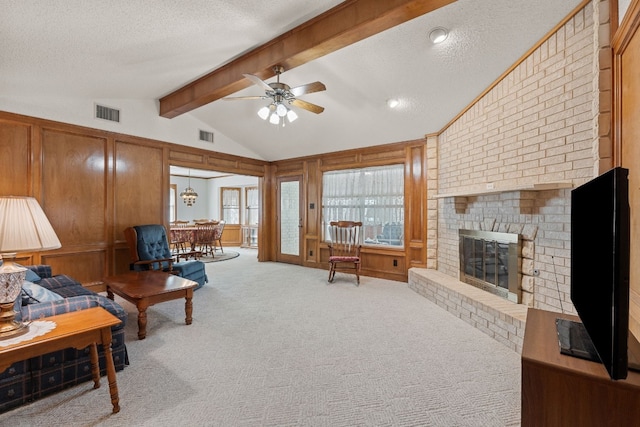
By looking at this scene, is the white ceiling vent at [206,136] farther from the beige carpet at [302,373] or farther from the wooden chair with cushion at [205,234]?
the beige carpet at [302,373]

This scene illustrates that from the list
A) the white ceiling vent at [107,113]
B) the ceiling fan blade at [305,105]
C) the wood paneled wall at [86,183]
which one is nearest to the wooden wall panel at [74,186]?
the wood paneled wall at [86,183]

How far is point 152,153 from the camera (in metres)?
5.11

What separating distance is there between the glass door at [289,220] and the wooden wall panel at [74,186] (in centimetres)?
346

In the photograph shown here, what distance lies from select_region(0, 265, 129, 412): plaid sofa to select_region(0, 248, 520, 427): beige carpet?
8 centimetres

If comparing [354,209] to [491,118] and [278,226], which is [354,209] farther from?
[491,118]

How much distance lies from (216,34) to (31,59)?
1.79 meters

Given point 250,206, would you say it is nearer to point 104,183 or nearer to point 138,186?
point 138,186

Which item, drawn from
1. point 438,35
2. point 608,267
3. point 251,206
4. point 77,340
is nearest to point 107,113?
point 77,340

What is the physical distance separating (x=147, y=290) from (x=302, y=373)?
181 cm

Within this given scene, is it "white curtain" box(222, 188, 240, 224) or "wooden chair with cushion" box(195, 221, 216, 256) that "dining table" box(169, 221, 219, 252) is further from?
"white curtain" box(222, 188, 240, 224)

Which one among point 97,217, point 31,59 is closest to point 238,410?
point 31,59

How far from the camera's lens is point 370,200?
18.9ft

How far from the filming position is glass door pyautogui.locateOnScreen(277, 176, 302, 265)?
6.84 m

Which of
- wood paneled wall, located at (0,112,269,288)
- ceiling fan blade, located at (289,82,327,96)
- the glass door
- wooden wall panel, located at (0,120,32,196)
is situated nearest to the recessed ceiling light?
ceiling fan blade, located at (289,82,327,96)
